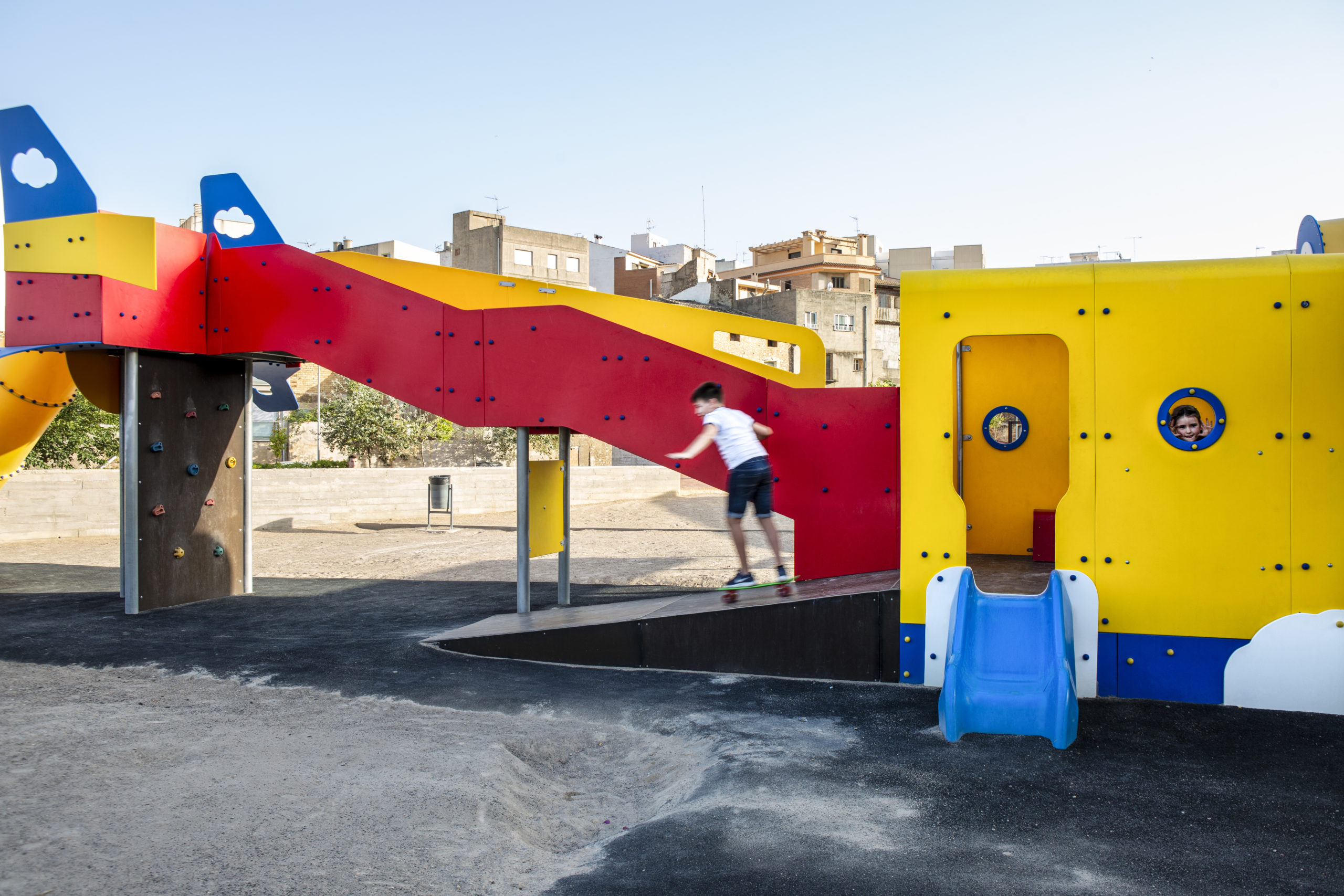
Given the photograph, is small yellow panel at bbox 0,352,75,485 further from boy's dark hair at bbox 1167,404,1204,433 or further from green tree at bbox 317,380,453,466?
green tree at bbox 317,380,453,466

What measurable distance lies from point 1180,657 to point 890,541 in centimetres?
209

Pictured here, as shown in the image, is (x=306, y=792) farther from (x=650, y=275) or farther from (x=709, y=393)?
(x=650, y=275)

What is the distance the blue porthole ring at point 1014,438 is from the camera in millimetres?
7355

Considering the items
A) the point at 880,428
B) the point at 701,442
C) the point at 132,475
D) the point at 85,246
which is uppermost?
the point at 85,246

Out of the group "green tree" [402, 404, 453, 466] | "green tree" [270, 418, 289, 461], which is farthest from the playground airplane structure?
"green tree" [270, 418, 289, 461]

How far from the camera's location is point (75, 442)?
18125 mm

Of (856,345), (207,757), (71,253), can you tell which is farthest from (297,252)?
(856,345)

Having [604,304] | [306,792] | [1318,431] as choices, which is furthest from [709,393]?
[306,792]

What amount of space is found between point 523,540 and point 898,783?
4.75 m

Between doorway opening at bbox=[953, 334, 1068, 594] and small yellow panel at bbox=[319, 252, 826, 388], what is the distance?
2.14 m

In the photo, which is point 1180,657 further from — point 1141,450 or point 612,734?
point 612,734

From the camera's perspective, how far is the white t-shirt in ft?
22.3

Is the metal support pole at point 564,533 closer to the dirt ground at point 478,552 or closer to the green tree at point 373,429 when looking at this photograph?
the dirt ground at point 478,552

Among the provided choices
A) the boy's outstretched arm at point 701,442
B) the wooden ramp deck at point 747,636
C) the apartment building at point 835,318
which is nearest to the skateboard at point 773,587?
the wooden ramp deck at point 747,636
